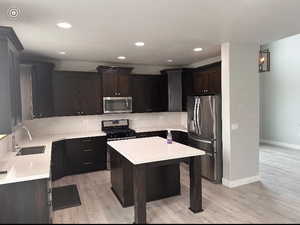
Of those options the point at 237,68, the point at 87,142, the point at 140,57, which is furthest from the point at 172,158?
the point at 140,57

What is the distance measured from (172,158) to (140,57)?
2916 millimetres

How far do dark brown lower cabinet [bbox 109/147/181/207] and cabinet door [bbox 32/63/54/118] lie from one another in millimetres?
1950

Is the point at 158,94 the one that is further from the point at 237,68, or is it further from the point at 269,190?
the point at 269,190

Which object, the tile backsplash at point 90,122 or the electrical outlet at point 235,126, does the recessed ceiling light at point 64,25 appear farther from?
the electrical outlet at point 235,126

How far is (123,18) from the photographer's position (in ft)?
7.77

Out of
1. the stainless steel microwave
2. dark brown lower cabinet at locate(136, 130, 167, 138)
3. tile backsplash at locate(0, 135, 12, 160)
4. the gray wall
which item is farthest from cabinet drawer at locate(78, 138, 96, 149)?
the gray wall

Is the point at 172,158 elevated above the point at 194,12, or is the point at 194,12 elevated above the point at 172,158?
the point at 194,12

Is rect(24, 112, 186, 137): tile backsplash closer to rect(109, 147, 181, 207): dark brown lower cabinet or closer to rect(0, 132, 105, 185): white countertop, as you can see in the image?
rect(0, 132, 105, 185): white countertop

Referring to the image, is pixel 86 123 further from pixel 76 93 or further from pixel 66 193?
pixel 66 193

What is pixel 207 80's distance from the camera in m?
4.61

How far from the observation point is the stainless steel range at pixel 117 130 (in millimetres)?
4656

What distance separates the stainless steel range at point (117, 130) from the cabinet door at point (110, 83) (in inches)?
30.2

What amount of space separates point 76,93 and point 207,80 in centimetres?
302

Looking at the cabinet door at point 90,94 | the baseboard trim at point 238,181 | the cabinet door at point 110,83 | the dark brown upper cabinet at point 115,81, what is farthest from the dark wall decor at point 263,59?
the cabinet door at point 90,94
